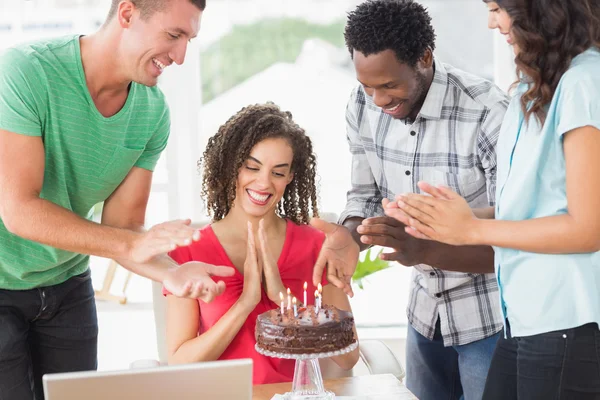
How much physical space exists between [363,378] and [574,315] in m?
0.62

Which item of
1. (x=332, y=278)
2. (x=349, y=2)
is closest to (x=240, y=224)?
(x=332, y=278)

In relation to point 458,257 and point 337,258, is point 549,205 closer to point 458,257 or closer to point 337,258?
point 458,257

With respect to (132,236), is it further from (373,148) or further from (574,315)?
(574,315)

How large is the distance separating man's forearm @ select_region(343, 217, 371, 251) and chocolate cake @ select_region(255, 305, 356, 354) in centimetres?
61

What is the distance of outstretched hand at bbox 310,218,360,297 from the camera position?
214 centimetres

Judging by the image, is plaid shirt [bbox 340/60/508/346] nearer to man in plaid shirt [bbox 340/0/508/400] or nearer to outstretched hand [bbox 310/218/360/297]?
man in plaid shirt [bbox 340/0/508/400]

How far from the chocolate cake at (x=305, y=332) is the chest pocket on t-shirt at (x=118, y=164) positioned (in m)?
0.71

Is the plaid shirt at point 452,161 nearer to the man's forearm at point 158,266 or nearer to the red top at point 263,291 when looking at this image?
the red top at point 263,291

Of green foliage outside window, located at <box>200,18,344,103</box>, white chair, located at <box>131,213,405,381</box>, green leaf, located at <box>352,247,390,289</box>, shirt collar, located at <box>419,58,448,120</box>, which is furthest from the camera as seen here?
green foliage outside window, located at <box>200,18,344,103</box>

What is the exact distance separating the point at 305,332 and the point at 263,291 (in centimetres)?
54

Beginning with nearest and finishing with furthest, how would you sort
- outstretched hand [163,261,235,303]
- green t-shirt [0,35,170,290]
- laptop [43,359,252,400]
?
laptop [43,359,252,400], outstretched hand [163,261,235,303], green t-shirt [0,35,170,290]

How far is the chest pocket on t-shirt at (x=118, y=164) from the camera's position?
7.18 ft

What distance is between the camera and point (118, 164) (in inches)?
86.8

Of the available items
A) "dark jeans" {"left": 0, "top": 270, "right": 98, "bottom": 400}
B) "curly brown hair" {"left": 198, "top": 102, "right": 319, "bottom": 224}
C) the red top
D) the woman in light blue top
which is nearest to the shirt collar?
"curly brown hair" {"left": 198, "top": 102, "right": 319, "bottom": 224}
